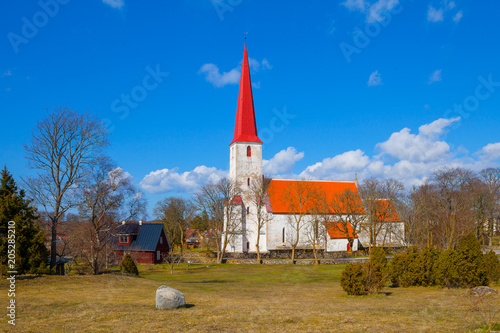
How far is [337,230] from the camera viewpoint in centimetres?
5203

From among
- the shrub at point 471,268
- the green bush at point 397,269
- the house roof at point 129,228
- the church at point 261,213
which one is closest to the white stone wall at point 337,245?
the church at point 261,213

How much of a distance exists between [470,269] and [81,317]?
57.8ft

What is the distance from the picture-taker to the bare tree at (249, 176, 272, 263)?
48650 millimetres

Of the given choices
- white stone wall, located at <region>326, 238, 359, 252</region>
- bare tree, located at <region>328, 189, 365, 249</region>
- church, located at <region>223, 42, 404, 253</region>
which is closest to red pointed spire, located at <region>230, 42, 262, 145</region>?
church, located at <region>223, 42, 404, 253</region>

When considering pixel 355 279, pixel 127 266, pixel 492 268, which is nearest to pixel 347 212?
pixel 492 268

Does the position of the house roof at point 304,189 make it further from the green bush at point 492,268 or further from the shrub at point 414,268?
the green bush at point 492,268

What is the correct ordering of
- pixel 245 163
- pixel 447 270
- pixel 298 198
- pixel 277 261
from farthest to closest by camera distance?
pixel 245 163, pixel 298 198, pixel 277 261, pixel 447 270

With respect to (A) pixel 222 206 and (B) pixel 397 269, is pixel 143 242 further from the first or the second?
(B) pixel 397 269

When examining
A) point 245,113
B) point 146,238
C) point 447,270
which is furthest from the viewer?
point 245,113

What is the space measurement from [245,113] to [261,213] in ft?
46.9

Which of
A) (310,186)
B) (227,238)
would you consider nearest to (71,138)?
(227,238)

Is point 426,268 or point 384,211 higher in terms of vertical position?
point 384,211

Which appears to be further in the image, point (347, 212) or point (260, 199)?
point (347, 212)

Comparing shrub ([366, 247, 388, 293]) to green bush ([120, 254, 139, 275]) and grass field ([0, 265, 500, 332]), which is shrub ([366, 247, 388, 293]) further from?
green bush ([120, 254, 139, 275])
